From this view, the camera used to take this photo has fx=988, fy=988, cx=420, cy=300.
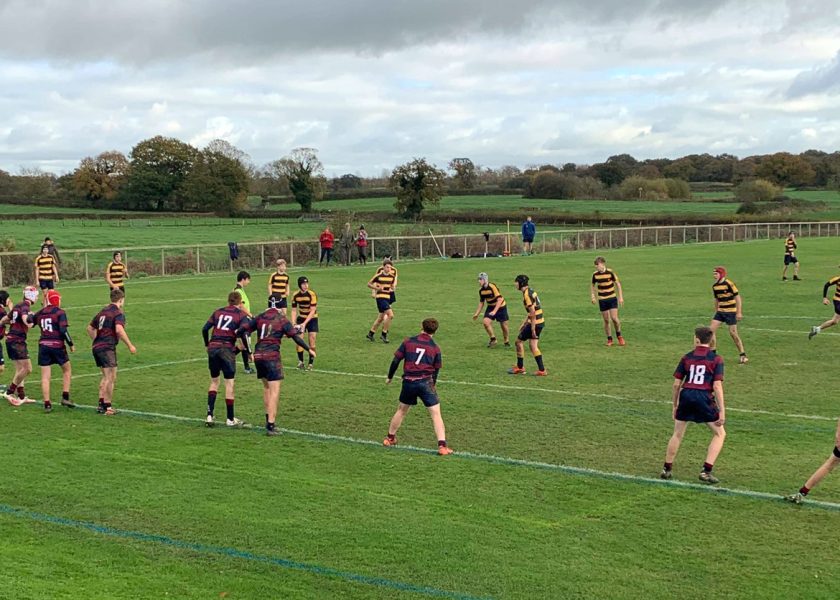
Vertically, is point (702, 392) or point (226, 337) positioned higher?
point (226, 337)

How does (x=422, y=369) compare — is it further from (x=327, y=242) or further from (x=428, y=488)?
(x=327, y=242)

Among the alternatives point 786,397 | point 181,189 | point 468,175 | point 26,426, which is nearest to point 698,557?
point 786,397

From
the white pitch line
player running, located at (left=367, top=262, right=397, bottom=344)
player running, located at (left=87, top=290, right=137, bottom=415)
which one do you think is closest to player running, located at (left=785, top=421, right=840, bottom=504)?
the white pitch line

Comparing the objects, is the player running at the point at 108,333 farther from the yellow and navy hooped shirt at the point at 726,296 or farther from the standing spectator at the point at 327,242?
the standing spectator at the point at 327,242

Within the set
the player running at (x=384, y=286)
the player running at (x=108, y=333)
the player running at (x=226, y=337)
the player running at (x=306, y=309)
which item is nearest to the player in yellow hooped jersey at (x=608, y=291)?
the player running at (x=384, y=286)

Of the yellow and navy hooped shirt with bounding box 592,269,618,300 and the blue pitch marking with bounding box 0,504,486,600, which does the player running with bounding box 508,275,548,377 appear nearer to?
the yellow and navy hooped shirt with bounding box 592,269,618,300

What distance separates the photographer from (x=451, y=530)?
1024cm

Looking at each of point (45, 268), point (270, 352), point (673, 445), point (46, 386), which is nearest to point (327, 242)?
point (45, 268)

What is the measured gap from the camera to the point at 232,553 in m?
9.59

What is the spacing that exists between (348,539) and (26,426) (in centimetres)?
743

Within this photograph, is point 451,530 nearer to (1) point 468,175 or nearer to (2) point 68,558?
(2) point 68,558

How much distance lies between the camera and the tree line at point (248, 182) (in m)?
99.8

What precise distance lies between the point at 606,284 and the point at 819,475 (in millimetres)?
12523

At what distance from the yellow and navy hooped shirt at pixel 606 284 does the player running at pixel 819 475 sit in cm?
1199
